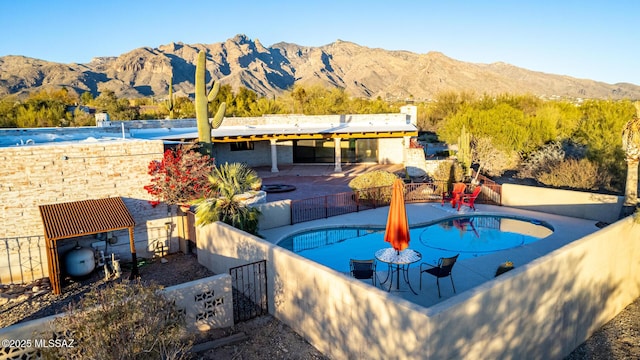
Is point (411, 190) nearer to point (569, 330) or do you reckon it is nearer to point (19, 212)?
point (569, 330)

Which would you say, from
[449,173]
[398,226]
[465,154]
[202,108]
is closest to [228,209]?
[398,226]

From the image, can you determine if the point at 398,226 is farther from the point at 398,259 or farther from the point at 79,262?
the point at 79,262

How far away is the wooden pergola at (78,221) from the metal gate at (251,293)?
332 centimetres

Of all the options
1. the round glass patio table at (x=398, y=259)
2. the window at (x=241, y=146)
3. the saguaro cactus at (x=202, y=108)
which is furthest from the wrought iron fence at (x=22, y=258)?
the window at (x=241, y=146)

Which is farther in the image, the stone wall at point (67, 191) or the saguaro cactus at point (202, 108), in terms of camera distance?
the saguaro cactus at point (202, 108)

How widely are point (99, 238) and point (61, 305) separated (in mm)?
2445

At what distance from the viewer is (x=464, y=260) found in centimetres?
1085

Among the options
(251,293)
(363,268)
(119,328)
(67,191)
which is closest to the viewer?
(119,328)

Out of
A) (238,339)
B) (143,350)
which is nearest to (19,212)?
(238,339)

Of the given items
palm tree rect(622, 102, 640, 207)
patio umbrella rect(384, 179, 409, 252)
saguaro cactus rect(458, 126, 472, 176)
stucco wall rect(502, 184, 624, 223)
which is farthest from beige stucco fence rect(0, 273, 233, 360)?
saguaro cactus rect(458, 126, 472, 176)

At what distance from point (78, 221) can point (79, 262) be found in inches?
41.3

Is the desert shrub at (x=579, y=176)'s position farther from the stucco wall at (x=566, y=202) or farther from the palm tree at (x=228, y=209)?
the palm tree at (x=228, y=209)

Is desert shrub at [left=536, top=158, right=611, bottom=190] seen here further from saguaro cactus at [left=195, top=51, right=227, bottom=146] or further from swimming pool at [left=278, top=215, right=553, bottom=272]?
saguaro cactus at [left=195, top=51, right=227, bottom=146]

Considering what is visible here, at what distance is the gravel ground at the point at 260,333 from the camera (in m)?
7.05
